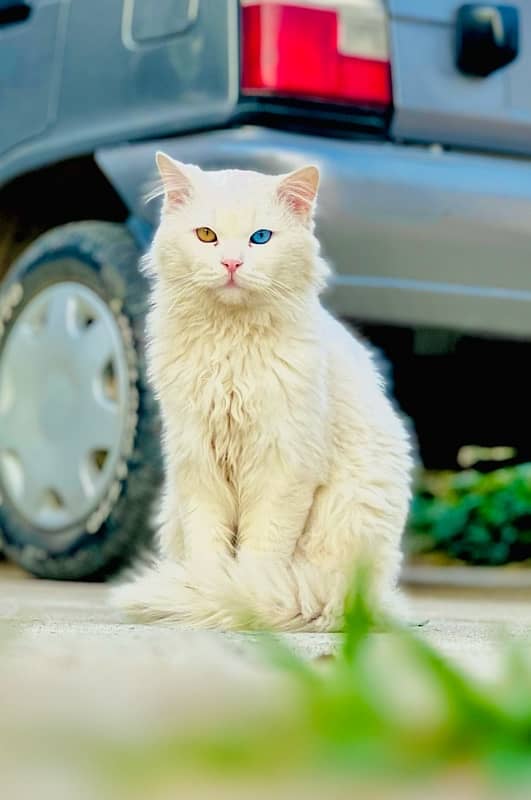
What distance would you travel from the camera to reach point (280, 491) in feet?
7.71

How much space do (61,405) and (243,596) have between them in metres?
1.44

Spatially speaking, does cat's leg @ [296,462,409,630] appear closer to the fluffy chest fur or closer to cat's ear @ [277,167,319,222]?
the fluffy chest fur

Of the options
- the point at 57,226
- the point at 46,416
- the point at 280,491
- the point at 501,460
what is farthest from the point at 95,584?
the point at 501,460

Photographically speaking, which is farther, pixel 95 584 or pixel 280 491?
pixel 95 584

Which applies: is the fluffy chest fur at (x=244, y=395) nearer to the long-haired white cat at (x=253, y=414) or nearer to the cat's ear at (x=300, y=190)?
the long-haired white cat at (x=253, y=414)

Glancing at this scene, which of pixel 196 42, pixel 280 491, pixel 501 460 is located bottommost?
pixel 501 460

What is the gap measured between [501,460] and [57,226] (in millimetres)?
1851

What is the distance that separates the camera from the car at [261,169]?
126 inches

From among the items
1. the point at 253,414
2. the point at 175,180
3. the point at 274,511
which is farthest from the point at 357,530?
the point at 175,180

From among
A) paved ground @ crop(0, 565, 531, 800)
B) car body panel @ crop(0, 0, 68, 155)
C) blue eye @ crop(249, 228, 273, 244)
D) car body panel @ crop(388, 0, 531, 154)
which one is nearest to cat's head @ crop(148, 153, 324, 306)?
blue eye @ crop(249, 228, 273, 244)

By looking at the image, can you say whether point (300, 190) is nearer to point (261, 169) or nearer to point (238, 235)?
point (238, 235)

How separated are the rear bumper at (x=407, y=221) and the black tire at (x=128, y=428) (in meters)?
0.18

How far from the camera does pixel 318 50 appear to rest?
10.8ft

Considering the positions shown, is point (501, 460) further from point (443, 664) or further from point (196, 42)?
point (443, 664)
